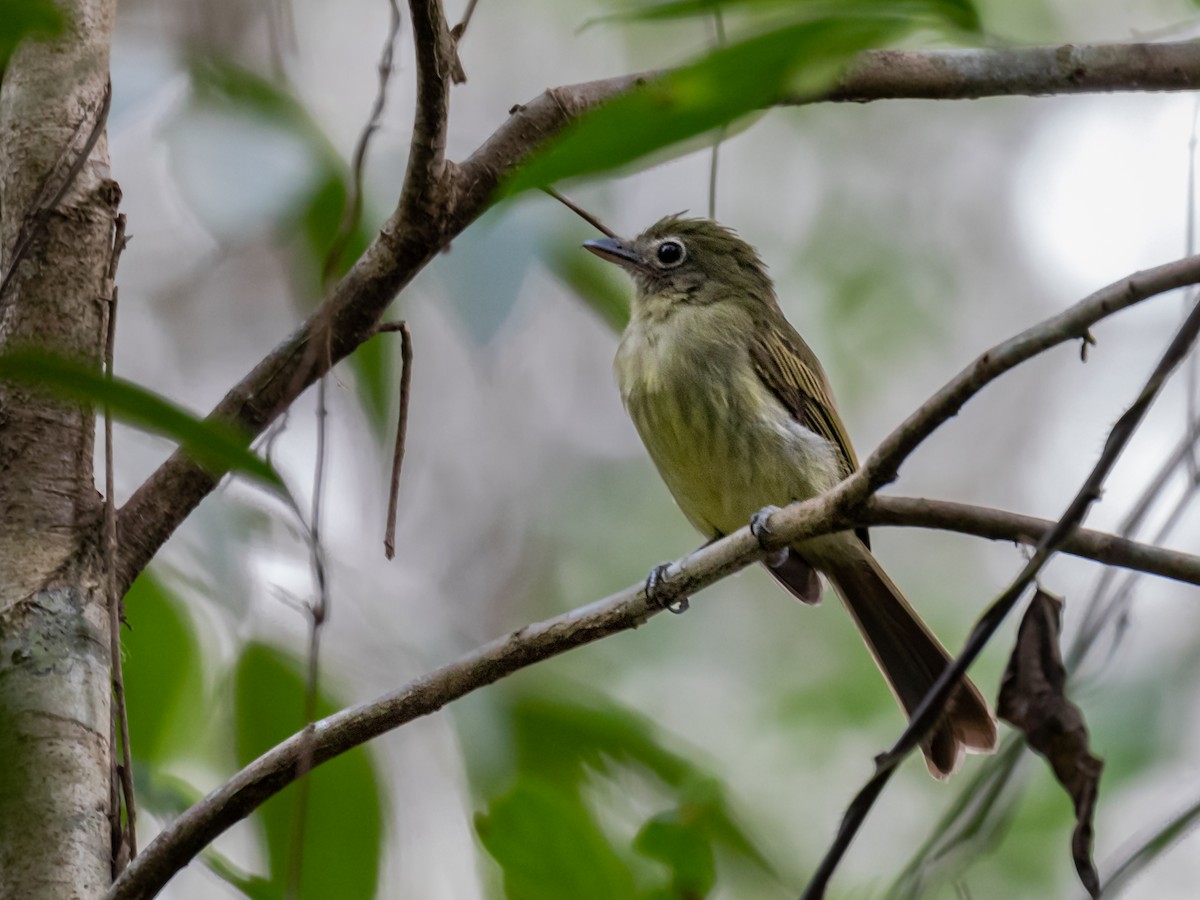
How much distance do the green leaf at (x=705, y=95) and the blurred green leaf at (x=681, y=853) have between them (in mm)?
1053

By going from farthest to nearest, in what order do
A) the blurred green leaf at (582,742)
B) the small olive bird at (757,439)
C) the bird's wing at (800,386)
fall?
the bird's wing at (800,386), the small olive bird at (757,439), the blurred green leaf at (582,742)

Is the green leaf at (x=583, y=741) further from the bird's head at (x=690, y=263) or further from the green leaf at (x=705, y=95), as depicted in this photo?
the bird's head at (x=690, y=263)

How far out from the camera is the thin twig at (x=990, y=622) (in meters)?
1.35

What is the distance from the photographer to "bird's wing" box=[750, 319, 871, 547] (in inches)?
163

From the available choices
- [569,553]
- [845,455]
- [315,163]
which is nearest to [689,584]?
[315,163]

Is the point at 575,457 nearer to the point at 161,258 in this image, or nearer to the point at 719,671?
the point at 719,671

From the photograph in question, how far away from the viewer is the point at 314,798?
7.43ft

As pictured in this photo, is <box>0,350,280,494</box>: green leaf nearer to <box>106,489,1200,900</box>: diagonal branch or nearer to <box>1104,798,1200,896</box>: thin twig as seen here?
<box>1104,798,1200,896</box>: thin twig

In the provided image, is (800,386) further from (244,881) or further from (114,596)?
(244,881)

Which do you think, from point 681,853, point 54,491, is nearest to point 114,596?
point 54,491

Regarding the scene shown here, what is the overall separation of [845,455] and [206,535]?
7.51 ft

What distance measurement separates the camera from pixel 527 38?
9016 millimetres

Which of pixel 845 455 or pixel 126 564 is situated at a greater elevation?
pixel 845 455

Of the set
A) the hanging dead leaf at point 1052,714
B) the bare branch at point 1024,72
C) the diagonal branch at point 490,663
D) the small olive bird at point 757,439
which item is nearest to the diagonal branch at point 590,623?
the diagonal branch at point 490,663
